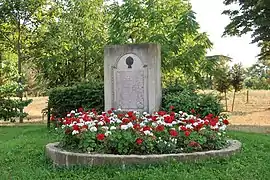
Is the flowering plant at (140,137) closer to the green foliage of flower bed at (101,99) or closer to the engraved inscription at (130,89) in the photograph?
the engraved inscription at (130,89)

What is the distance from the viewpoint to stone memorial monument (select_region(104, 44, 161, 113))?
834 cm

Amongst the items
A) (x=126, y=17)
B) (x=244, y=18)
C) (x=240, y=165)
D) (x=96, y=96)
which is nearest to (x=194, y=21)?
(x=126, y=17)

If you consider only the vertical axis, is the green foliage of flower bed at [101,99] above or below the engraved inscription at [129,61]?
below

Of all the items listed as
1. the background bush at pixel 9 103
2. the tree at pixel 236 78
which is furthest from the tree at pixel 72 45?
the tree at pixel 236 78

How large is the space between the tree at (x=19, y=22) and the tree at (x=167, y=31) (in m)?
3.03

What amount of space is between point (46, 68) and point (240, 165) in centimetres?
1135

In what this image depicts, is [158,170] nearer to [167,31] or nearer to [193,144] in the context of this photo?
[193,144]

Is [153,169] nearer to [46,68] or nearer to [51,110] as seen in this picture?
[51,110]

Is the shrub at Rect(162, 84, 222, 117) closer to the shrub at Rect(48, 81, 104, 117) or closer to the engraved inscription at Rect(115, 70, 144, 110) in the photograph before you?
the engraved inscription at Rect(115, 70, 144, 110)

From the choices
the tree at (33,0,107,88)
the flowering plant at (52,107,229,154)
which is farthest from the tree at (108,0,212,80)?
the flowering plant at (52,107,229,154)

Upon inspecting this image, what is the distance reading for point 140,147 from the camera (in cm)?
500

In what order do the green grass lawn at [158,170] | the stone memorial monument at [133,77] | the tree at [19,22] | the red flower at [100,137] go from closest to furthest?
the green grass lawn at [158,170] < the red flower at [100,137] < the stone memorial monument at [133,77] < the tree at [19,22]

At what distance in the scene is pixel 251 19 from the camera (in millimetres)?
16172

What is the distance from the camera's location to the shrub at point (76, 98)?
9.91 metres
